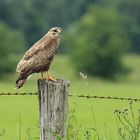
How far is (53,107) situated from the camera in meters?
7.18

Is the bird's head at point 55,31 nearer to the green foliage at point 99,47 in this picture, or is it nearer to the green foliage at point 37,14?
the green foliage at point 99,47

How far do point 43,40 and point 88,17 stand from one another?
96.8 m

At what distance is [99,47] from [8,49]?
45.2 ft

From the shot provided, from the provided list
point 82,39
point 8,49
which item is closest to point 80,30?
point 82,39

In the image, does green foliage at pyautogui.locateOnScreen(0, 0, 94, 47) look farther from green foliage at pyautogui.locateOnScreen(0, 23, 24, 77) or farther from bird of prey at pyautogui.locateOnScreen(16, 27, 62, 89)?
bird of prey at pyautogui.locateOnScreen(16, 27, 62, 89)

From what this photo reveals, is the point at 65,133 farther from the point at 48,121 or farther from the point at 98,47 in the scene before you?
the point at 98,47

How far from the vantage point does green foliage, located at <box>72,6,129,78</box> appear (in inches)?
3460

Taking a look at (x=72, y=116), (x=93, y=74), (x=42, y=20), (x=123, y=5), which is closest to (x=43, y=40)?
(x=72, y=116)

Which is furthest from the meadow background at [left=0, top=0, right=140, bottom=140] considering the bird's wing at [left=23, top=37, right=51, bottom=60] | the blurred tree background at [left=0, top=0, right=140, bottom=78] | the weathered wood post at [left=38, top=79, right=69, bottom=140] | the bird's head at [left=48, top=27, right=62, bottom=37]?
the weathered wood post at [left=38, top=79, right=69, bottom=140]

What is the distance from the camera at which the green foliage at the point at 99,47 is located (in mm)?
87875

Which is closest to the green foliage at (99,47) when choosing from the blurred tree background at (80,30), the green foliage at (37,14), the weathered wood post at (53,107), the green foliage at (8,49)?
the blurred tree background at (80,30)

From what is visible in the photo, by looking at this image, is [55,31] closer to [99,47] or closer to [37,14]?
[99,47]

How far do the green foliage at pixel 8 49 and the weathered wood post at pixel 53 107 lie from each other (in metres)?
65.2

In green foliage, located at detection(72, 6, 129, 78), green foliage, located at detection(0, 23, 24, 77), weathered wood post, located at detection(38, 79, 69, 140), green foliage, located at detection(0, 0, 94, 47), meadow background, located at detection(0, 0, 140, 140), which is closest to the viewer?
weathered wood post, located at detection(38, 79, 69, 140)
